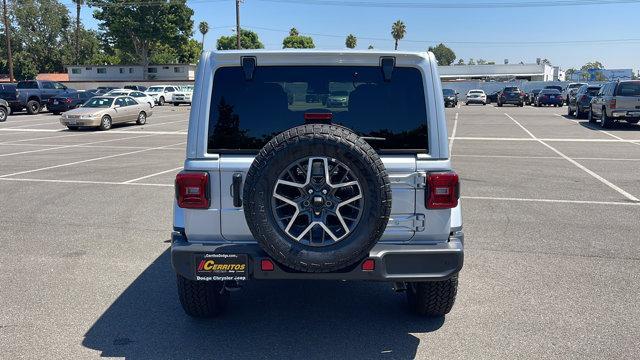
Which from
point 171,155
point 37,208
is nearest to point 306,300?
point 37,208

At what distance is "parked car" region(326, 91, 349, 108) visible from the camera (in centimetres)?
410

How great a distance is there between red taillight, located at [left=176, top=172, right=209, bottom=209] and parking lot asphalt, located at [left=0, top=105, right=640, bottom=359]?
3.45 feet

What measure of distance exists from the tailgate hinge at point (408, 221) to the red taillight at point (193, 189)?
1295mm

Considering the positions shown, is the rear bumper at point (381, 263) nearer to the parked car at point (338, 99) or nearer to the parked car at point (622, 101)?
the parked car at point (338, 99)

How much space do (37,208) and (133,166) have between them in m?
4.68

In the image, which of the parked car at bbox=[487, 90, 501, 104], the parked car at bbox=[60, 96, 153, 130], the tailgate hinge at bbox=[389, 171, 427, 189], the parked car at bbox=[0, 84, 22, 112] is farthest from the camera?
the parked car at bbox=[487, 90, 501, 104]

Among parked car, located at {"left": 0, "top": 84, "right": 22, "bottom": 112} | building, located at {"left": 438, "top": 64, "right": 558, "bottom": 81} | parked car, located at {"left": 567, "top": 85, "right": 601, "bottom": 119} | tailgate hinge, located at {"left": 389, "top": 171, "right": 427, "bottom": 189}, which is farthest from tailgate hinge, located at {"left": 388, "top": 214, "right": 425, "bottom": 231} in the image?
building, located at {"left": 438, "top": 64, "right": 558, "bottom": 81}

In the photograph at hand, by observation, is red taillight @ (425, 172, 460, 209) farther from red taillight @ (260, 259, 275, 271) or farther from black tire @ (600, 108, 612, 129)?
black tire @ (600, 108, 612, 129)

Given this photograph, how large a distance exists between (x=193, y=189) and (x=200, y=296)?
0.95m

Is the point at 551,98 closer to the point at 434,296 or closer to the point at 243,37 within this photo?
the point at 434,296

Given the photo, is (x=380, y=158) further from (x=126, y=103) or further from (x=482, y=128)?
(x=126, y=103)

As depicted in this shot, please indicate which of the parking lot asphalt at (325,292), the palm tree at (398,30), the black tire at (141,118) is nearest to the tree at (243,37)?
the palm tree at (398,30)

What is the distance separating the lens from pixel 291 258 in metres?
3.60

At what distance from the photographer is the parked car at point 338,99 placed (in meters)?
4.10
